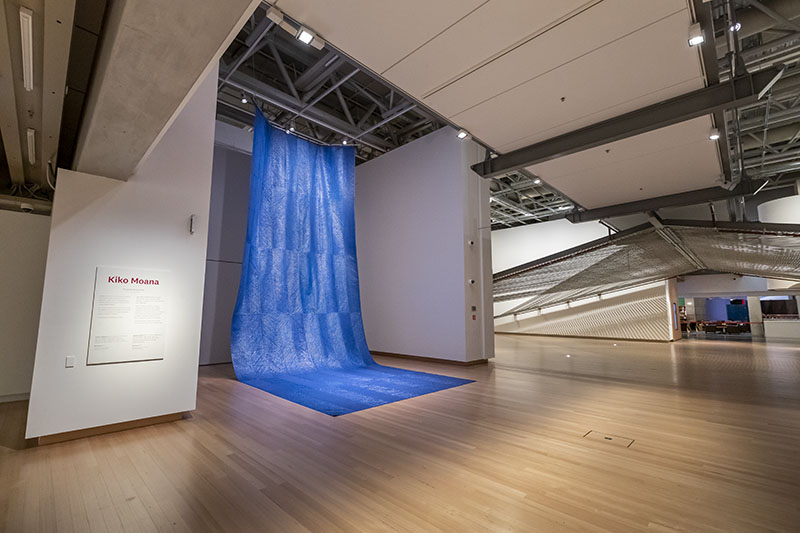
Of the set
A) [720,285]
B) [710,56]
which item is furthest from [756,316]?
[710,56]

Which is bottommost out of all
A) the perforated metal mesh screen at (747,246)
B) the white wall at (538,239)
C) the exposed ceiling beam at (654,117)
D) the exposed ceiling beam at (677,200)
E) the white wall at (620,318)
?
the white wall at (620,318)

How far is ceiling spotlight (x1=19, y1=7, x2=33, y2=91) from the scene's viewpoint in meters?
1.62

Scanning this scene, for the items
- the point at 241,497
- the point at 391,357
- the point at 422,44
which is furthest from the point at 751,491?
the point at 391,357

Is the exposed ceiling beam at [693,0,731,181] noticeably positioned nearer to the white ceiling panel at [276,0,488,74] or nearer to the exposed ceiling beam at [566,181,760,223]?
the exposed ceiling beam at [566,181,760,223]

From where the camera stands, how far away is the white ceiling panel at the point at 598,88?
3088 millimetres

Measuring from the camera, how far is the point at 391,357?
804 centimetres

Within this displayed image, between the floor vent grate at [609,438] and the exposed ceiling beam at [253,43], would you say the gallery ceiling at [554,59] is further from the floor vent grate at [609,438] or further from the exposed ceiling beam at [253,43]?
the floor vent grate at [609,438]

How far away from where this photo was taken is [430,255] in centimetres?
756

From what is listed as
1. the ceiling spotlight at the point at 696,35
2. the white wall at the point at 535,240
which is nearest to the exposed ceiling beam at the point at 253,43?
the ceiling spotlight at the point at 696,35

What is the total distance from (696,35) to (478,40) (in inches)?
67.2

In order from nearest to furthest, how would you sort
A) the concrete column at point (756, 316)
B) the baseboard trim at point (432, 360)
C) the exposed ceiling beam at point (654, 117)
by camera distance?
the exposed ceiling beam at point (654, 117) < the baseboard trim at point (432, 360) < the concrete column at point (756, 316)

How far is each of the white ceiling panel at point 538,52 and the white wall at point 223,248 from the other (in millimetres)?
4875

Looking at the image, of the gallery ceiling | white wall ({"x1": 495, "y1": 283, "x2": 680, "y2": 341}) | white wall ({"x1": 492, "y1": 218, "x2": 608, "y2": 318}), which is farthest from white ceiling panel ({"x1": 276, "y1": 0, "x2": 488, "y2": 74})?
white wall ({"x1": 495, "y1": 283, "x2": 680, "y2": 341})

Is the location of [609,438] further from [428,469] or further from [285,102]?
[285,102]
